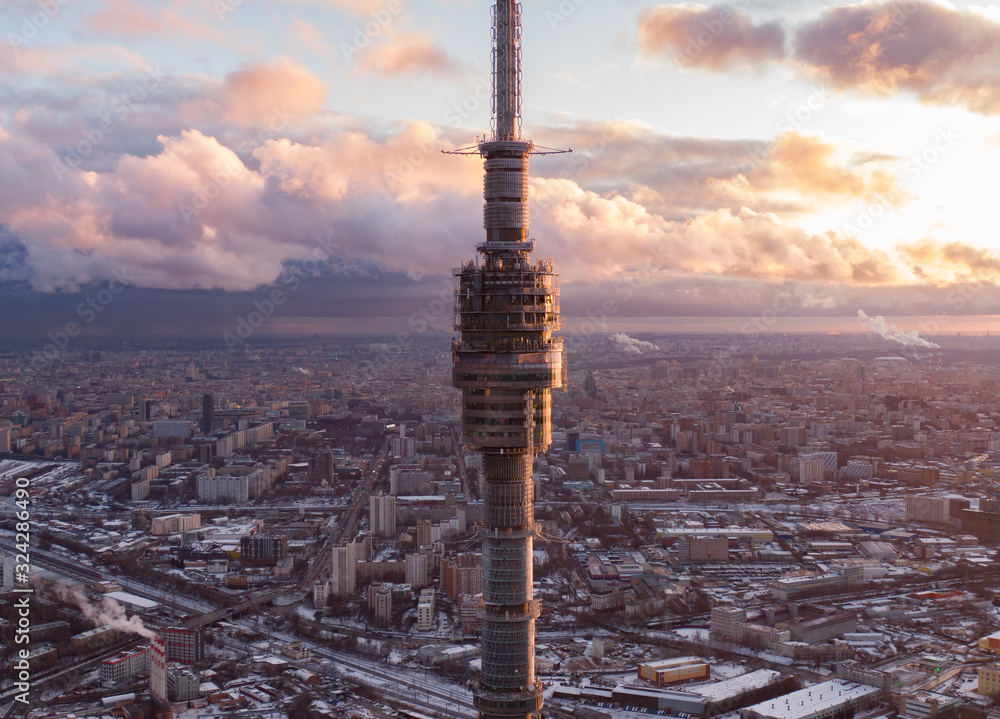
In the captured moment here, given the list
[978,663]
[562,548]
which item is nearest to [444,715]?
[978,663]

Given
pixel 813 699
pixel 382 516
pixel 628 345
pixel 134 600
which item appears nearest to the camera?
pixel 813 699

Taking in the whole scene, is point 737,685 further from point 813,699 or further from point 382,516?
point 382,516

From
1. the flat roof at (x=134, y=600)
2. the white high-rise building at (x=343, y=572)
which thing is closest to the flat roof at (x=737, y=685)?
the white high-rise building at (x=343, y=572)

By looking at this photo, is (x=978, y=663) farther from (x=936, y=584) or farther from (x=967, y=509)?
(x=967, y=509)

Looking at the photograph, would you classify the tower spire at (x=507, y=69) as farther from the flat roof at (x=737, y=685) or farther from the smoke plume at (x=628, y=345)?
the smoke plume at (x=628, y=345)

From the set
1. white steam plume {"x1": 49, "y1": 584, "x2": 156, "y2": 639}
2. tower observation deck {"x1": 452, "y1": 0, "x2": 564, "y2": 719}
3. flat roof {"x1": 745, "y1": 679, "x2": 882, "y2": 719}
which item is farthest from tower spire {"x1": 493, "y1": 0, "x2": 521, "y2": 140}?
white steam plume {"x1": 49, "y1": 584, "x2": 156, "y2": 639}

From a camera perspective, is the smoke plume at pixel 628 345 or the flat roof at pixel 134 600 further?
the smoke plume at pixel 628 345

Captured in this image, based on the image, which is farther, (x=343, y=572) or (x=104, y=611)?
(x=343, y=572)

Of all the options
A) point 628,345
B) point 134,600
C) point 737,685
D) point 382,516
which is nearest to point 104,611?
point 134,600
